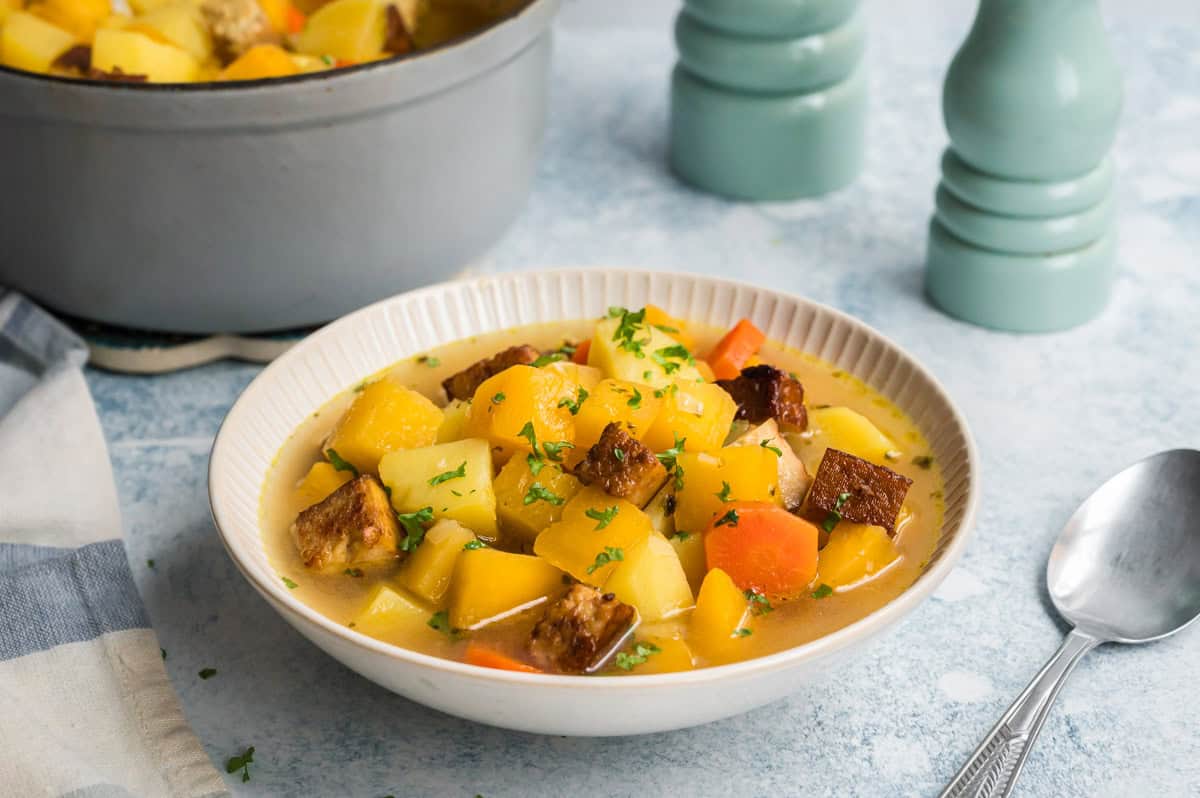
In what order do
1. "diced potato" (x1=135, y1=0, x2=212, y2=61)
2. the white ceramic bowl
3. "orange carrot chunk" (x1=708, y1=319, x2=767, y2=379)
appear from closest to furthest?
the white ceramic bowl
"orange carrot chunk" (x1=708, y1=319, x2=767, y2=379)
"diced potato" (x1=135, y1=0, x2=212, y2=61)

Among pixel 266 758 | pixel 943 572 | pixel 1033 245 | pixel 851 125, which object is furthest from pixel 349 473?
pixel 851 125

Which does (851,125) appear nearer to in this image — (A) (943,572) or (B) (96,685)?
(A) (943,572)

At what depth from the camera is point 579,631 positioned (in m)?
1.61

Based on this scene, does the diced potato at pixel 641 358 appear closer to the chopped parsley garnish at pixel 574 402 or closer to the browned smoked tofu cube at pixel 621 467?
the chopped parsley garnish at pixel 574 402

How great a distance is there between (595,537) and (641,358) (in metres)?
0.37

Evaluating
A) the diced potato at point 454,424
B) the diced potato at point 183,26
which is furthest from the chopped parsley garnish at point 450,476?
the diced potato at point 183,26

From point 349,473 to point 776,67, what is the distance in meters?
1.56

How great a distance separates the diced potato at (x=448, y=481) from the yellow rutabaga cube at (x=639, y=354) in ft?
0.87

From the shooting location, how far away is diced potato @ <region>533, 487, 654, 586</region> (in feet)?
5.57

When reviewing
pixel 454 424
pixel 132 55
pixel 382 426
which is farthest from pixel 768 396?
pixel 132 55

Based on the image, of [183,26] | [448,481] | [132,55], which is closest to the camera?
[448,481]

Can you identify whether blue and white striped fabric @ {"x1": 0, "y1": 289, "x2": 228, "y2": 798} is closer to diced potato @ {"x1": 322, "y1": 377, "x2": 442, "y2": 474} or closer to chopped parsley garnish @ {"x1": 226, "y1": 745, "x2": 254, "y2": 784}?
chopped parsley garnish @ {"x1": 226, "y1": 745, "x2": 254, "y2": 784}

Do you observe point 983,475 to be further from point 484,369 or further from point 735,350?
point 484,369

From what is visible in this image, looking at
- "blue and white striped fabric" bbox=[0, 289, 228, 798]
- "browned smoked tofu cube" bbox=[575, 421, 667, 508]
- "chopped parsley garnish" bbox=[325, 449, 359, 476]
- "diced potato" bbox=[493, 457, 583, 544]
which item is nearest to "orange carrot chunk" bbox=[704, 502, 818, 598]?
"browned smoked tofu cube" bbox=[575, 421, 667, 508]
